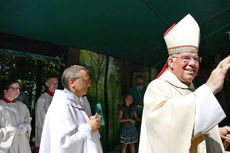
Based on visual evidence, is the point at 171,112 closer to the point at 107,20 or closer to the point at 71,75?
the point at 71,75

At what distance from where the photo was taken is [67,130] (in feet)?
6.51

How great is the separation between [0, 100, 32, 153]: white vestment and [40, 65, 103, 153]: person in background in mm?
1421

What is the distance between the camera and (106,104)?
6270mm

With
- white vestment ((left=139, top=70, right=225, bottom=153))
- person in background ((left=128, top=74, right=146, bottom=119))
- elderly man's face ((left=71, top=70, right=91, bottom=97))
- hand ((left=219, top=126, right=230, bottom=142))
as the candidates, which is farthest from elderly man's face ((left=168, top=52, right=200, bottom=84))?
person in background ((left=128, top=74, right=146, bottom=119))

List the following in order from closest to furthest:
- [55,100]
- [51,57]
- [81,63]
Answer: [55,100] < [51,57] < [81,63]

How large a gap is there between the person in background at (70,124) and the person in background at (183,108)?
78cm

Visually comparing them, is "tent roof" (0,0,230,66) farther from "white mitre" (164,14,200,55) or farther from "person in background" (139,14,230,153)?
"person in background" (139,14,230,153)

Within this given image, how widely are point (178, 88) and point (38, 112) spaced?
3346 mm

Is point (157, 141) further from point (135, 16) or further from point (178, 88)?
point (135, 16)

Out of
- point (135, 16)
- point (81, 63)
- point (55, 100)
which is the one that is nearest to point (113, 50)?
point (81, 63)

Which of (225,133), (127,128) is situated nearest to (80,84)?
(225,133)

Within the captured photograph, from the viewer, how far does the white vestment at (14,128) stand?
317 cm

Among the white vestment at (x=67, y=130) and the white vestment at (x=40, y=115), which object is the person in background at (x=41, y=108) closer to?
the white vestment at (x=40, y=115)

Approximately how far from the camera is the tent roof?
3.47 meters
